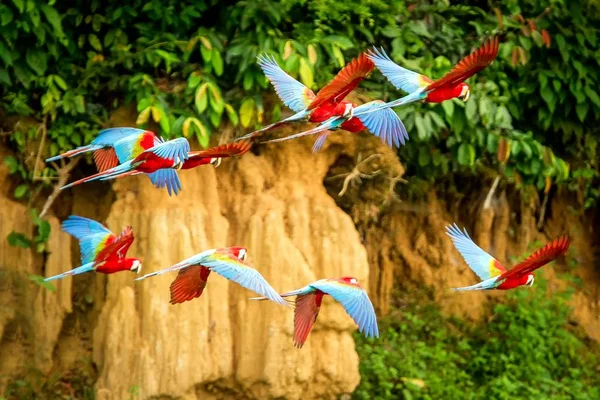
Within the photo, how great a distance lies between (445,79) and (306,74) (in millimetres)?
2588

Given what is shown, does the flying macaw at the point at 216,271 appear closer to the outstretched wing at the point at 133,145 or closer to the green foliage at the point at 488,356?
the outstretched wing at the point at 133,145

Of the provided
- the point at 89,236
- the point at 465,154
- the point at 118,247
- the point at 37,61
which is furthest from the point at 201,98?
the point at 118,247

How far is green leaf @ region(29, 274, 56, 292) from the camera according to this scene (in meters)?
6.38

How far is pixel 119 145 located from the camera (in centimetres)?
401

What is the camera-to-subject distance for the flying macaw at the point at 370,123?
3666 millimetres

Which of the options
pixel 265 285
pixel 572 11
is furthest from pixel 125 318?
pixel 572 11

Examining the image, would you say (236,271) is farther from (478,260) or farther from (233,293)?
(233,293)

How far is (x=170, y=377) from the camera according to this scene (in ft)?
20.9

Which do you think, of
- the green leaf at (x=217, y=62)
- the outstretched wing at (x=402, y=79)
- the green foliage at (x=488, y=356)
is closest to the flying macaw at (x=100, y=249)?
the outstretched wing at (x=402, y=79)

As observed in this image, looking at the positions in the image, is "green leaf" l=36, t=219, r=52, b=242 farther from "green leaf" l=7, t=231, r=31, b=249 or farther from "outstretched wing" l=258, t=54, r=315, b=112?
"outstretched wing" l=258, t=54, r=315, b=112

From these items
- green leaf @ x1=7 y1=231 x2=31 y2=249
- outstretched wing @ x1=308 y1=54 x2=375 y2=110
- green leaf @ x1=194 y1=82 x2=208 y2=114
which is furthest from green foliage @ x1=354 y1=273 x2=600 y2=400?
outstretched wing @ x1=308 y1=54 x2=375 y2=110

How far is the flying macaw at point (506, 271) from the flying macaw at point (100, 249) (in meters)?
1.18

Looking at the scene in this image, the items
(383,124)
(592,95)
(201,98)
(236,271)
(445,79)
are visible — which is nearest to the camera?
(445,79)

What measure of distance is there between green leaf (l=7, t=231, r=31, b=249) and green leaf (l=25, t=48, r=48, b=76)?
37.1 inches
